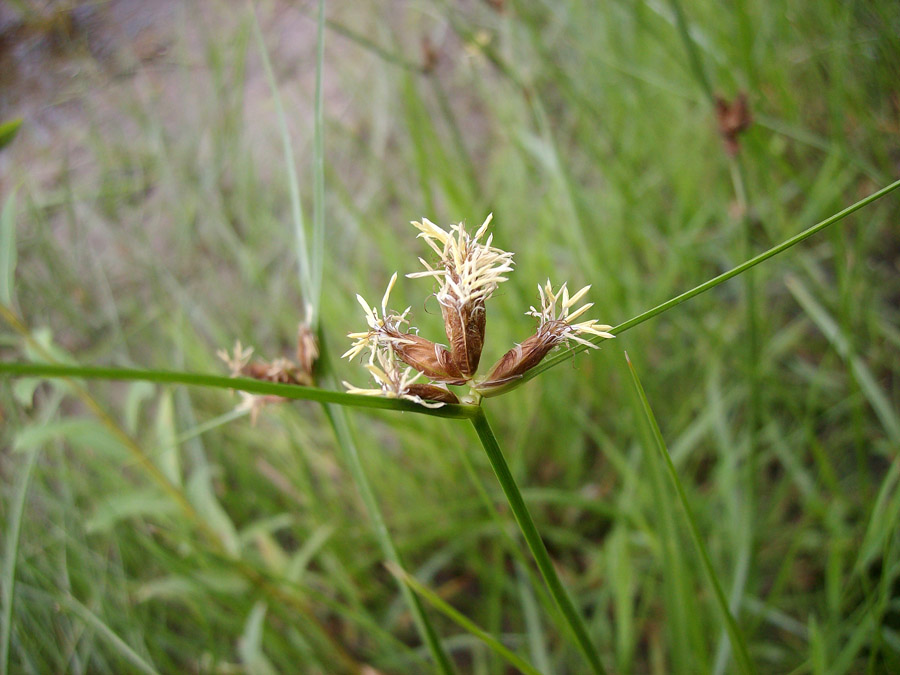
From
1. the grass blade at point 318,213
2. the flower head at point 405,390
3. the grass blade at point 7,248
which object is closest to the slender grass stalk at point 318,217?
the grass blade at point 318,213

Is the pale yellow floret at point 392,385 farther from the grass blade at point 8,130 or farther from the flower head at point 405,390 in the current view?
the grass blade at point 8,130

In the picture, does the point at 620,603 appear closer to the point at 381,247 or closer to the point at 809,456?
the point at 809,456

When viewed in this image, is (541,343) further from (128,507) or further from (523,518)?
(128,507)

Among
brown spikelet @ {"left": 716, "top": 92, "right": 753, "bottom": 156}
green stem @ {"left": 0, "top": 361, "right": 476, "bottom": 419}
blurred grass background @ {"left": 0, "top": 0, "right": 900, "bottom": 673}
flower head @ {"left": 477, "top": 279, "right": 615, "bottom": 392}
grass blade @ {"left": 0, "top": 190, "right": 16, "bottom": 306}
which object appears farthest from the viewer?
blurred grass background @ {"left": 0, "top": 0, "right": 900, "bottom": 673}

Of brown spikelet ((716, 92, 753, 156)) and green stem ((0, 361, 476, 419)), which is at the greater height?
brown spikelet ((716, 92, 753, 156))

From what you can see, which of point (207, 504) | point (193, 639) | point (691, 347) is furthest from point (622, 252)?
point (193, 639)

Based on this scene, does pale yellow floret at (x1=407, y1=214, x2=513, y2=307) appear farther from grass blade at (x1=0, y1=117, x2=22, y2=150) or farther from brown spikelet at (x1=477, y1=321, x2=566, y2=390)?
grass blade at (x1=0, y1=117, x2=22, y2=150)

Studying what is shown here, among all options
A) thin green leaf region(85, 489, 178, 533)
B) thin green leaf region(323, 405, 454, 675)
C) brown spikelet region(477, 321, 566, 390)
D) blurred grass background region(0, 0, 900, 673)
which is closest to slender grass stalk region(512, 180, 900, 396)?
brown spikelet region(477, 321, 566, 390)

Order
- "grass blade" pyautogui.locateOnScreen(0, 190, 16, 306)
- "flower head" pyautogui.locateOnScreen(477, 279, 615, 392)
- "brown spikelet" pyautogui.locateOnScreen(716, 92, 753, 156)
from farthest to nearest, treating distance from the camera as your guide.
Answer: "brown spikelet" pyautogui.locateOnScreen(716, 92, 753, 156), "grass blade" pyautogui.locateOnScreen(0, 190, 16, 306), "flower head" pyautogui.locateOnScreen(477, 279, 615, 392)
